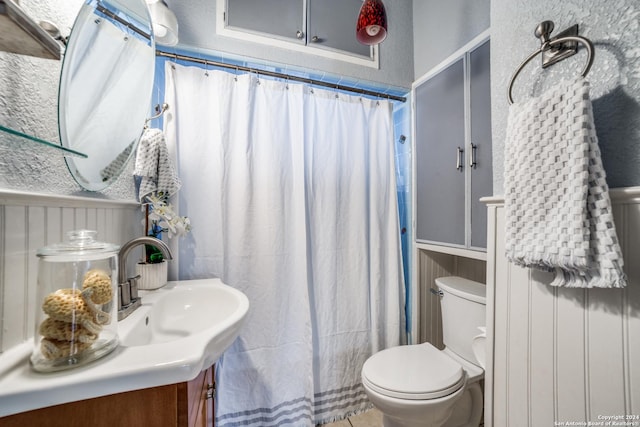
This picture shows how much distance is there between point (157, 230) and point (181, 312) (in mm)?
457

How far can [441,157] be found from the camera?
1469 millimetres

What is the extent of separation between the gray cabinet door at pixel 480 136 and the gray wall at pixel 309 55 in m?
0.53

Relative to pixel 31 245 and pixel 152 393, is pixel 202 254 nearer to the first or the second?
pixel 31 245

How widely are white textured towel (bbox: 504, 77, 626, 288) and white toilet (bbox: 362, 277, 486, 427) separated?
2.00 feet

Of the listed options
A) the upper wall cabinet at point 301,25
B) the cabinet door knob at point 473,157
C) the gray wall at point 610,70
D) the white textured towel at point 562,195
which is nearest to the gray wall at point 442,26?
the upper wall cabinet at point 301,25

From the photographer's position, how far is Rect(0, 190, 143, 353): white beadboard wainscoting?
46cm

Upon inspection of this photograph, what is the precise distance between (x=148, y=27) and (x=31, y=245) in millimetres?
838

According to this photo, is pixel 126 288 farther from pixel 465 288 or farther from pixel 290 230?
pixel 465 288

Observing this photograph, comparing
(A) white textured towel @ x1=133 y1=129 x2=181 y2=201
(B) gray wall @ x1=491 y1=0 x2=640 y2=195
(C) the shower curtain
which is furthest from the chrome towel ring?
(A) white textured towel @ x1=133 y1=129 x2=181 y2=201

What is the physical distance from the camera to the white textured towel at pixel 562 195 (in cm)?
52

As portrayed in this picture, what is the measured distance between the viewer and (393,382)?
108 cm

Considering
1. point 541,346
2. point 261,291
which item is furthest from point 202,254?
point 541,346

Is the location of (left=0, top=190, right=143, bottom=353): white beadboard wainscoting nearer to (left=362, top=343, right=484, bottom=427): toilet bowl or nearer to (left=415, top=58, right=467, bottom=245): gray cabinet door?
(left=362, top=343, right=484, bottom=427): toilet bowl

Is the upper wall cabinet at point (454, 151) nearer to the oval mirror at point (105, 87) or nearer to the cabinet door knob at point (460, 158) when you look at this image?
the cabinet door knob at point (460, 158)
